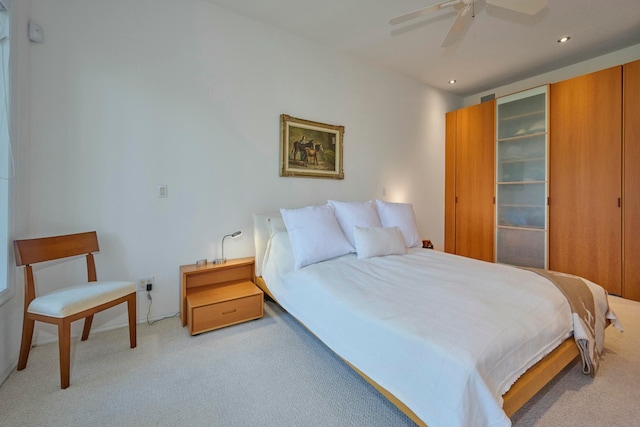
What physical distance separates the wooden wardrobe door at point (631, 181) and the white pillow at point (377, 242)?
8.23 feet

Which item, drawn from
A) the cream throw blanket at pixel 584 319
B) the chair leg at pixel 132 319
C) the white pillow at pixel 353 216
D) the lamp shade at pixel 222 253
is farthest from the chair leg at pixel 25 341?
the cream throw blanket at pixel 584 319

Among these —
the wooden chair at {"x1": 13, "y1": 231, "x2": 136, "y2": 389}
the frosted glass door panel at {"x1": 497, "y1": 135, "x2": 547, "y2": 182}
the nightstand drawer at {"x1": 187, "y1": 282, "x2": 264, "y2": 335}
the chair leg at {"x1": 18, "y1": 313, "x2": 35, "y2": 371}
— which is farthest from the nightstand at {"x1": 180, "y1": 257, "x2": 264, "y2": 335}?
the frosted glass door panel at {"x1": 497, "y1": 135, "x2": 547, "y2": 182}

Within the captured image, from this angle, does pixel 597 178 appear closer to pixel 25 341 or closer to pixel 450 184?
pixel 450 184

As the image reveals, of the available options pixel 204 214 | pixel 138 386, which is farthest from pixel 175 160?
pixel 138 386

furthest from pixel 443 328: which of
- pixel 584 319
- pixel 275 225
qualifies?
pixel 275 225

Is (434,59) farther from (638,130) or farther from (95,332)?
(95,332)

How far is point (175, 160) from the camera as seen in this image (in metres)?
2.30

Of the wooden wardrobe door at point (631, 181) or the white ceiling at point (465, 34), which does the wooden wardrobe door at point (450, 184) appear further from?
the wooden wardrobe door at point (631, 181)

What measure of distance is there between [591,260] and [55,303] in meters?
4.90

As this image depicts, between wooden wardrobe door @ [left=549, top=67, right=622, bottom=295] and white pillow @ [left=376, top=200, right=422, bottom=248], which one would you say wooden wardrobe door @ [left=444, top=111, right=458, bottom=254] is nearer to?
wooden wardrobe door @ [left=549, top=67, right=622, bottom=295]

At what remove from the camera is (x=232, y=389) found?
1.48 metres

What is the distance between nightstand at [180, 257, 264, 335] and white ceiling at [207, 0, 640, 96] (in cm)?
246

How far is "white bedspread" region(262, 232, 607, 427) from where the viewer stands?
95 cm

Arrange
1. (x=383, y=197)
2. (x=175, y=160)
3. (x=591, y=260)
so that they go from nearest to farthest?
(x=175, y=160), (x=591, y=260), (x=383, y=197)
